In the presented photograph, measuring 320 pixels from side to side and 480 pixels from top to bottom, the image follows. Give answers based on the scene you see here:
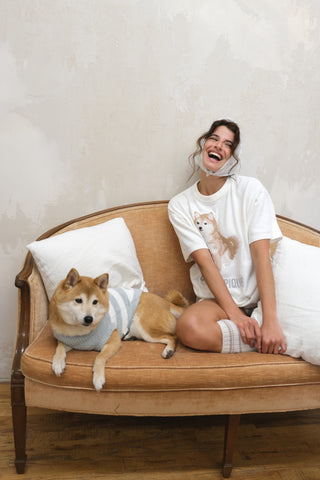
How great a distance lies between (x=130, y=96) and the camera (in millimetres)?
2027

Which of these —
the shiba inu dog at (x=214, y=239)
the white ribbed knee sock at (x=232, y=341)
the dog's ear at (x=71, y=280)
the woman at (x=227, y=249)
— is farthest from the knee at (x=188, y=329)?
the dog's ear at (x=71, y=280)

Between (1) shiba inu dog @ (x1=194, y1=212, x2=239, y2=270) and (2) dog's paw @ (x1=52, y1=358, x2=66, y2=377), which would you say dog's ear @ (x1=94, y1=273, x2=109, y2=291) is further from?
(1) shiba inu dog @ (x1=194, y1=212, x2=239, y2=270)

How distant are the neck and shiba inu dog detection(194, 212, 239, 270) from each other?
122 mm

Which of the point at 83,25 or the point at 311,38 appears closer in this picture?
the point at 83,25

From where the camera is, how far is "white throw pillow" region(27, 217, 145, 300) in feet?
5.57

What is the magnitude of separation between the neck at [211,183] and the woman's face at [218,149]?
0.19 feet

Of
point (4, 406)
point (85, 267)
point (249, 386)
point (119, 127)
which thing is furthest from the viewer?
point (119, 127)

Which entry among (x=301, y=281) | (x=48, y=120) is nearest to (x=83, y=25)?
(x=48, y=120)

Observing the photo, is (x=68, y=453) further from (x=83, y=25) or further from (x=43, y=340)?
(x=83, y=25)

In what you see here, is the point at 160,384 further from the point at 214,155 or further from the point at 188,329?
the point at 214,155

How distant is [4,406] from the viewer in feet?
6.19

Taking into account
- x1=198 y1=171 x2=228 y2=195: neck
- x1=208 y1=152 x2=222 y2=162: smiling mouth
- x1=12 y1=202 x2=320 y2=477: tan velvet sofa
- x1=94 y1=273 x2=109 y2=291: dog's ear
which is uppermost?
x1=208 y1=152 x2=222 y2=162: smiling mouth

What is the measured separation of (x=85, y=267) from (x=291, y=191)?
1.34 metres

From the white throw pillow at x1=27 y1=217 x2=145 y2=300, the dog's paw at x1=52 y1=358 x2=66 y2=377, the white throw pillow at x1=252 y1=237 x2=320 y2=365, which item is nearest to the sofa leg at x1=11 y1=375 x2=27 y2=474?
the dog's paw at x1=52 y1=358 x2=66 y2=377
